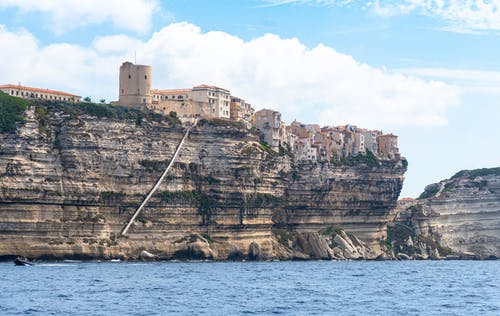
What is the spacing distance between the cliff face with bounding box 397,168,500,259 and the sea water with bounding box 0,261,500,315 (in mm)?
57409

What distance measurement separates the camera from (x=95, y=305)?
A: 58281 millimetres

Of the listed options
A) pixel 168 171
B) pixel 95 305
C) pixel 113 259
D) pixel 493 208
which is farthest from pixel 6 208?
pixel 493 208

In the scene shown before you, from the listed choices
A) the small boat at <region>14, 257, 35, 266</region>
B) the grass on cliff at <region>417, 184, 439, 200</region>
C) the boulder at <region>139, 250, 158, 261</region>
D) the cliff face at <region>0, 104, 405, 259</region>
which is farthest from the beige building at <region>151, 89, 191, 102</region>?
the grass on cliff at <region>417, 184, 439, 200</region>

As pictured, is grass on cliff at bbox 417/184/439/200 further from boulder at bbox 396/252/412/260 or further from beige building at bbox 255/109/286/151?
beige building at bbox 255/109/286/151

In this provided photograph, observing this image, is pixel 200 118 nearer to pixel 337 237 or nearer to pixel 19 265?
pixel 337 237

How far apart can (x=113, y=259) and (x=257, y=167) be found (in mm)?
24439

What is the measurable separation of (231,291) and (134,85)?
182 feet

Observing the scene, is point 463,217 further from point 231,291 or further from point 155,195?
point 231,291

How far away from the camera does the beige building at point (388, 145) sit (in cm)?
15499

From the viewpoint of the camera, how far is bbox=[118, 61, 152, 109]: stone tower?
4771 inches

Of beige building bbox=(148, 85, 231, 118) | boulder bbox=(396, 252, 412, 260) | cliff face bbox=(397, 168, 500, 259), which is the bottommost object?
boulder bbox=(396, 252, 412, 260)

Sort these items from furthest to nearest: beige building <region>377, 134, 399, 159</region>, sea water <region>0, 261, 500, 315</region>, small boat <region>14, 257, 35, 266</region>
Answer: beige building <region>377, 134, 399, 159</region> < small boat <region>14, 257, 35, 266</region> < sea water <region>0, 261, 500, 315</region>

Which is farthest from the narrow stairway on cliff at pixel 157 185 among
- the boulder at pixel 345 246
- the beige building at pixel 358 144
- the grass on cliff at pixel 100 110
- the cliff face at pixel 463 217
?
the cliff face at pixel 463 217

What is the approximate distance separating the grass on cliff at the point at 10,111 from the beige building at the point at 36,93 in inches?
245
